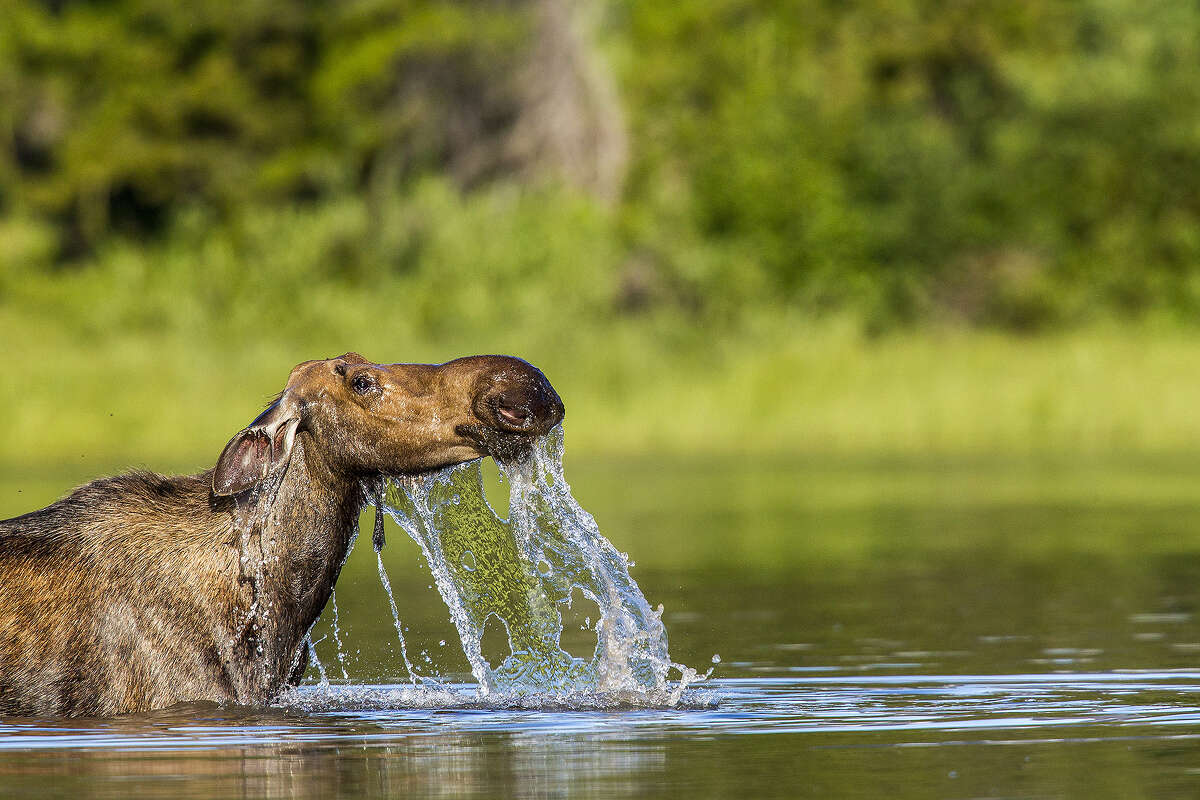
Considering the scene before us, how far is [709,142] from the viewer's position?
2148 inches

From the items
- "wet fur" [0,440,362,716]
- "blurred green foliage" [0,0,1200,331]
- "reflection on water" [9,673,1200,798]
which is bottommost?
"reflection on water" [9,673,1200,798]

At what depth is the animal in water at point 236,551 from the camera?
978 cm

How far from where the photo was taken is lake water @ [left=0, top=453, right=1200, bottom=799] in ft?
28.0

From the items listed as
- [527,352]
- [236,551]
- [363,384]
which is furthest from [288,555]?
[527,352]

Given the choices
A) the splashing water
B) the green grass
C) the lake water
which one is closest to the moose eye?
the splashing water

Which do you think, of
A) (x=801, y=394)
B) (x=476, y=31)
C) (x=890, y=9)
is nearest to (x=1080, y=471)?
(x=801, y=394)

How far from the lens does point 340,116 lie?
158ft

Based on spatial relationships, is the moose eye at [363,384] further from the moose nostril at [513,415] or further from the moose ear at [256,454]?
the moose nostril at [513,415]

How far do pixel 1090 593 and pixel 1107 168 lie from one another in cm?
3918

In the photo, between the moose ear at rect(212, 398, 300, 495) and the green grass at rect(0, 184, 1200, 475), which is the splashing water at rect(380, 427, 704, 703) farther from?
the green grass at rect(0, 184, 1200, 475)

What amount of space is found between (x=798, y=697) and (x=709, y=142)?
4423 cm

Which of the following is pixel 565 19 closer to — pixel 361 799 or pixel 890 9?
pixel 890 9

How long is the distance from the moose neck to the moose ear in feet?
0.36

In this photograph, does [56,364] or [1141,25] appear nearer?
[56,364]
